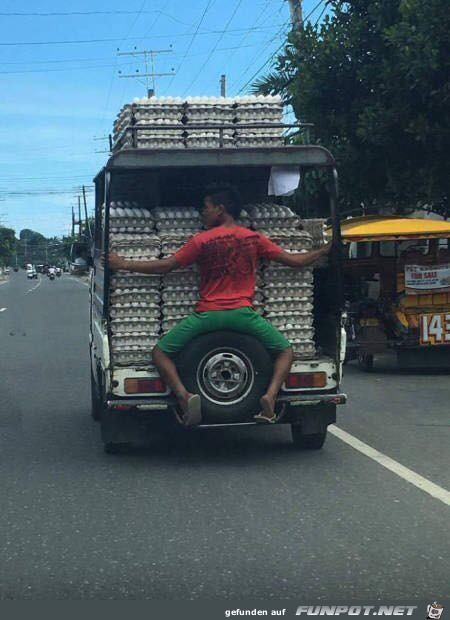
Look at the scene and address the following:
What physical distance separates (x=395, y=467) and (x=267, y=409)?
42.9 inches

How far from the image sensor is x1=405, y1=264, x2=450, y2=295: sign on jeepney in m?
14.0

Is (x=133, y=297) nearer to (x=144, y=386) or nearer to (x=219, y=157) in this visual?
(x=144, y=386)

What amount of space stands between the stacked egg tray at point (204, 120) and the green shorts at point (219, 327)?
5.02ft

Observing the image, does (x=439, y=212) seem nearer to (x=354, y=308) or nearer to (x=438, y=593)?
(x=354, y=308)

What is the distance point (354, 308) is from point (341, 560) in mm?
9415

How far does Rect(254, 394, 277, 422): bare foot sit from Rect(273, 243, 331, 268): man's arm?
106 cm

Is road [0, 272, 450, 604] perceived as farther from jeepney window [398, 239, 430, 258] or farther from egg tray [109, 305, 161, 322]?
jeepney window [398, 239, 430, 258]

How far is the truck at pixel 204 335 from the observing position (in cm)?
749

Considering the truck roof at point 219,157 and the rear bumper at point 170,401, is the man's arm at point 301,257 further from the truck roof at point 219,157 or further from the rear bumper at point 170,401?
the rear bumper at point 170,401

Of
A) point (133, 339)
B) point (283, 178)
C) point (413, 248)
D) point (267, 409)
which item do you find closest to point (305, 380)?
point (267, 409)

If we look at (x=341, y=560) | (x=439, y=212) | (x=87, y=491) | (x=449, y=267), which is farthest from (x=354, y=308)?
(x=341, y=560)

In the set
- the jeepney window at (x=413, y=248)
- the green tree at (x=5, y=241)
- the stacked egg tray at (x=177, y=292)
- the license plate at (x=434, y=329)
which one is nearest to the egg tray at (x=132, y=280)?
the stacked egg tray at (x=177, y=292)

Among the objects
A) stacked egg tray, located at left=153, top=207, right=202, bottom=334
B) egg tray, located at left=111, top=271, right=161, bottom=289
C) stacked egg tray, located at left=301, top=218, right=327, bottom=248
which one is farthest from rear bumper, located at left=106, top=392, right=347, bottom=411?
stacked egg tray, located at left=301, top=218, right=327, bottom=248

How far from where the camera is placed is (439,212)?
17.5 metres
